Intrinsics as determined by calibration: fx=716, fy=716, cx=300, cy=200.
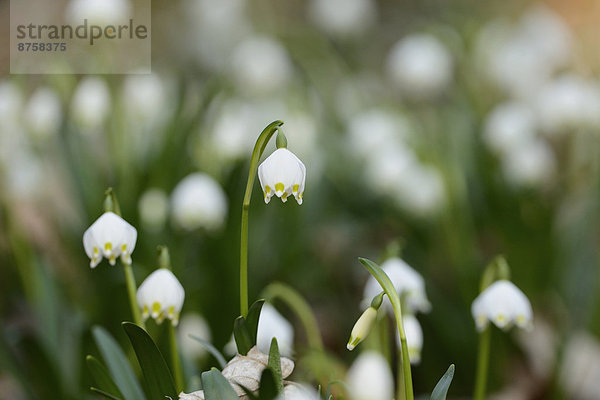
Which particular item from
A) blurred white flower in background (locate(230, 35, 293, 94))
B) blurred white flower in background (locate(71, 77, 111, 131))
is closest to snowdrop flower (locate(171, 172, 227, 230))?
blurred white flower in background (locate(71, 77, 111, 131))

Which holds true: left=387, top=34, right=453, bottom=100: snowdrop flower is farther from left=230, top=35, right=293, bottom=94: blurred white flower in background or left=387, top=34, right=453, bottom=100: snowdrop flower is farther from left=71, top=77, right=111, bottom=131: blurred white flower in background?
left=71, top=77, right=111, bottom=131: blurred white flower in background

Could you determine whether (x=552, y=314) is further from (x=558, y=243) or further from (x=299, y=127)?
(x=299, y=127)

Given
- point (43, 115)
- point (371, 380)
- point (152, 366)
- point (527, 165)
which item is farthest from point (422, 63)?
point (152, 366)

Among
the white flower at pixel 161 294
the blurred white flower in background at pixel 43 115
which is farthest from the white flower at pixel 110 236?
the blurred white flower in background at pixel 43 115

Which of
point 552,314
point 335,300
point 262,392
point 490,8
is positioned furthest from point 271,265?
point 490,8

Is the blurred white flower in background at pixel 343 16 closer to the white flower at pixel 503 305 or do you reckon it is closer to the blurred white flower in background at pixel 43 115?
the blurred white flower in background at pixel 43 115

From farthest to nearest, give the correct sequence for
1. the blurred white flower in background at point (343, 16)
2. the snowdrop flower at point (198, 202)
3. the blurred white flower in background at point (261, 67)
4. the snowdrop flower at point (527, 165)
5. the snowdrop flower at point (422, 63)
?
the blurred white flower in background at point (343, 16) → the blurred white flower in background at point (261, 67) → the snowdrop flower at point (422, 63) → the snowdrop flower at point (527, 165) → the snowdrop flower at point (198, 202)

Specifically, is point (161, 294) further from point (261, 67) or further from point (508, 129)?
point (261, 67)
